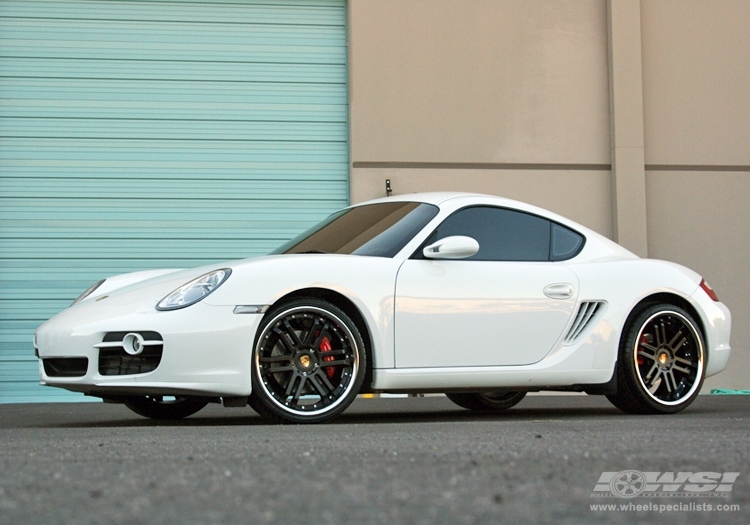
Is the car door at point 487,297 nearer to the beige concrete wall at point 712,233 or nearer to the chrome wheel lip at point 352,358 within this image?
the chrome wheel lip at point 352,358

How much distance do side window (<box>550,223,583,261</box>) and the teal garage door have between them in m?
5.23

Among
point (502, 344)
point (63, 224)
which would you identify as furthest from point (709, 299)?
point (63, 224)

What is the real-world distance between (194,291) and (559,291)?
2.16 metres

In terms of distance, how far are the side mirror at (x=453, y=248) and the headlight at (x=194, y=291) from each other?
1138 mm

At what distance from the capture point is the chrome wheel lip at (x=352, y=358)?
5.63 m

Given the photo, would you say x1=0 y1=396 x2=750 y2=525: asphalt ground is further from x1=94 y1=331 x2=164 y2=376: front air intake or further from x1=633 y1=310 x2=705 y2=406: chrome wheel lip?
x1=633 y1=310 x2=705 y2=406: chrome wheel lip

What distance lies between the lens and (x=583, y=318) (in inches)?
259

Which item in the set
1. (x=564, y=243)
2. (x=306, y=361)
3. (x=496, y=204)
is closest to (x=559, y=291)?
(x=564, y=243)

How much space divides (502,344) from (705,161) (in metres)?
6.93

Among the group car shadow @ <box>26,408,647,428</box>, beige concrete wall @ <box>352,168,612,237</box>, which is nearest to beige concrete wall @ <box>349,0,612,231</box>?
beige concrete wall @ <box>352,168,612,237</box>

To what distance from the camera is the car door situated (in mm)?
6055

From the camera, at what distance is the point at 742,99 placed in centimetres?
1252

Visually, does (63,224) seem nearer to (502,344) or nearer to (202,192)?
(202,192)

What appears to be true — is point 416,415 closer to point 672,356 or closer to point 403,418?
point 403,418
